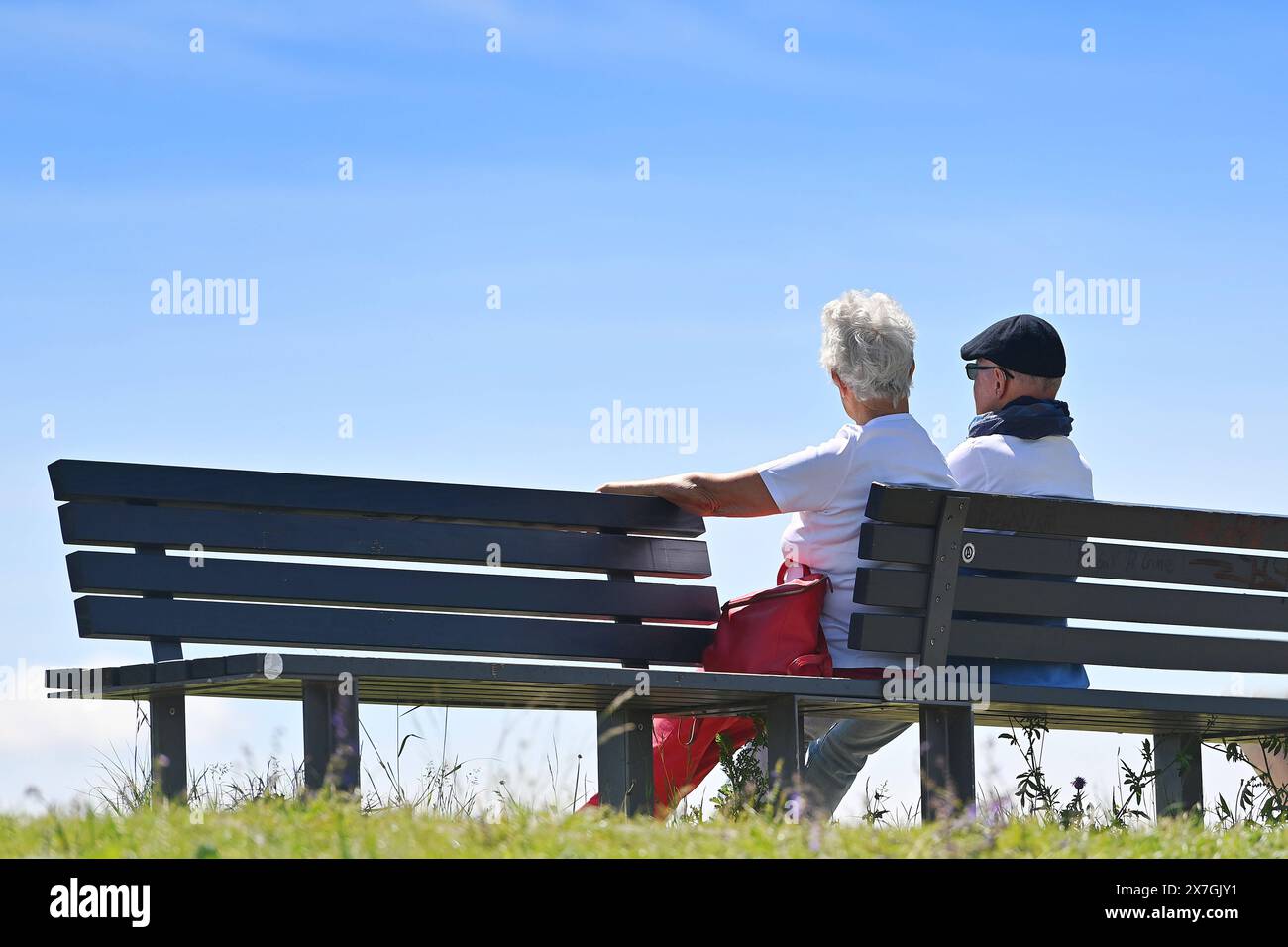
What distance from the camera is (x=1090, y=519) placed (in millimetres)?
6766

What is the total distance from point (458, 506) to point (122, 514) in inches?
47.8

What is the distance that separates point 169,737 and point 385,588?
906 mm

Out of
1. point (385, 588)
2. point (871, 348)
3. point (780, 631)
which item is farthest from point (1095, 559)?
point (385, 588)

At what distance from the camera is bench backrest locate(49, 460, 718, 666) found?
5.87 m

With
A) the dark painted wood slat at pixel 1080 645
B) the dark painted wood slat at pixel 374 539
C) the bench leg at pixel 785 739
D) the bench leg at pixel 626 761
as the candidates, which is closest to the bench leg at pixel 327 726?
the dark painted wood slat at pixel 374 539

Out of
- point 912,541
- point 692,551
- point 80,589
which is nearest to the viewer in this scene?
point 80,589

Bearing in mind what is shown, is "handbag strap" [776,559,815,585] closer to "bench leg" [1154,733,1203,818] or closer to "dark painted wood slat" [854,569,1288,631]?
"dark painted wood slat" [854,569,1288,631]

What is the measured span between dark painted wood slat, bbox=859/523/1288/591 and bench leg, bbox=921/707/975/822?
573mm

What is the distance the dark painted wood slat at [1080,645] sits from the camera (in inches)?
246

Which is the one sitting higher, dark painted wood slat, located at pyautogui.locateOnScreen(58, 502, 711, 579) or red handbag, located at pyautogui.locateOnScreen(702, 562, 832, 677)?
dark painted wood slat, located at pyautogui.locateOnScreen(58, 502, 711, 579)

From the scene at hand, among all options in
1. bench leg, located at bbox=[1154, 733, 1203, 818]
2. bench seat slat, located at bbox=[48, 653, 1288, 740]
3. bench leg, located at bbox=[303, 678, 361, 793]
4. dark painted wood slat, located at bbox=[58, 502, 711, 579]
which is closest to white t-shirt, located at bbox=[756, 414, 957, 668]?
bench seat slat, located at bbox=[48, 653, 1288, 740]
